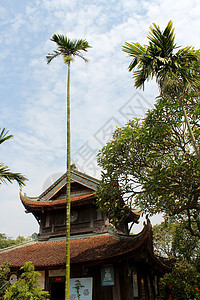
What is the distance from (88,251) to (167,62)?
31.8ft

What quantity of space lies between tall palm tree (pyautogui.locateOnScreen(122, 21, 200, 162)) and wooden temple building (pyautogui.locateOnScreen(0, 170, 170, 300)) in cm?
633

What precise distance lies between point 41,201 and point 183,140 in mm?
11285

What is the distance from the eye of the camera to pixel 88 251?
12.2 metres

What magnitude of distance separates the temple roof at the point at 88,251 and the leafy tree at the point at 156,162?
1578mm

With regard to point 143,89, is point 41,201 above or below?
below

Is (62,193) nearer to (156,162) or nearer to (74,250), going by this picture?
(74,250)

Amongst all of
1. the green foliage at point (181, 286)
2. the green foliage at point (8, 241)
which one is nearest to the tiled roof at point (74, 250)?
the green foliage at point (181, 286)

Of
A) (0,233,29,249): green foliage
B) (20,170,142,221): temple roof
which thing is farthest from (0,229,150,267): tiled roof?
(0,233,29,249): green foliage

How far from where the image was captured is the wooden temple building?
11508mm

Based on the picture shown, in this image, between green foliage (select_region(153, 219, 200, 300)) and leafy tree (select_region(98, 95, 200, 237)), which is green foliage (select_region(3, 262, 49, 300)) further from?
green foliage (select_region(153, 219, 200, 300))

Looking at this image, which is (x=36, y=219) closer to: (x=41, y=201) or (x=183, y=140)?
(x=41, y=201)

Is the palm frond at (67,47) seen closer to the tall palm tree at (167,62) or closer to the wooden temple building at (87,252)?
the tall palm tree at (167,62)

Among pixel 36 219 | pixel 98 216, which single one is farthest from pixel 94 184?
pixel 36 219

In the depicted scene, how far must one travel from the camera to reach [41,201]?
17500 millimetres
